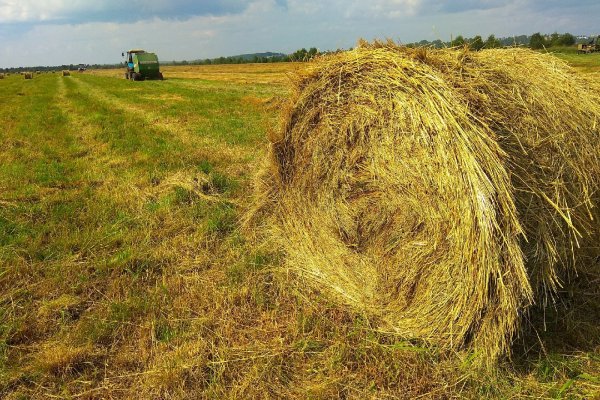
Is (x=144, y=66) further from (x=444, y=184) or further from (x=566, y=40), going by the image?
(x=566, y=40)

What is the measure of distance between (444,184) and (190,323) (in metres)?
2.36

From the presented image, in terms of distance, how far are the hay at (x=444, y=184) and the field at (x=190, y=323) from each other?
13.1 inches

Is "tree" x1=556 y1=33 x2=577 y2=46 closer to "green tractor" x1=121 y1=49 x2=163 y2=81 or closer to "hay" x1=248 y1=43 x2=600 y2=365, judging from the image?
"green tractor" x1=121 y1=49 x2=163 y2=81

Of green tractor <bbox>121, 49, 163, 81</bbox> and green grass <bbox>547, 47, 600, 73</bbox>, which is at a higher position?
green tractor <bbox>121, 49, 163, 81</bbox>

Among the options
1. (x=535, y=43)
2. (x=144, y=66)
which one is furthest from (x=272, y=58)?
(x=535, y=43)

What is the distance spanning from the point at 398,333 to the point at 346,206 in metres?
1.51

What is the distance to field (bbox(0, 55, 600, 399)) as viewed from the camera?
2887 millimetres

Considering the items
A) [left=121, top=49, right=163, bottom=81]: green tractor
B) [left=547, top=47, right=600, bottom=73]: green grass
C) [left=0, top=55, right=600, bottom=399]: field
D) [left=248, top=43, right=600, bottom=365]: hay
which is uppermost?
[left=121, top=49, right=163, bottom=81]: green tractor

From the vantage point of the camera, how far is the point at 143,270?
443cm

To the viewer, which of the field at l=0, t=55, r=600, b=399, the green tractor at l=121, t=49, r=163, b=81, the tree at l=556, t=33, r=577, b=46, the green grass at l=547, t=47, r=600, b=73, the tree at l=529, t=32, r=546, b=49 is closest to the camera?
the field at l=0, t=55, r=600, b=399

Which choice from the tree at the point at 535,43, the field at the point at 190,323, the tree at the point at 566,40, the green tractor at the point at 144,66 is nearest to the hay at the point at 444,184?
the field at the point at 190,323

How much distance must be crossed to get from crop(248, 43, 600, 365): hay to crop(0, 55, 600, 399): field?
334 millimetres

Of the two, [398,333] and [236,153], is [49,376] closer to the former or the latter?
[398,333]

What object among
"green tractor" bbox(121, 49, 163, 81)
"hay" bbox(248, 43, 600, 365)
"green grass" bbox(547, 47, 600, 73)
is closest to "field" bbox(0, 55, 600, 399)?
"hay" bbox(248, 43, 600, 365)
